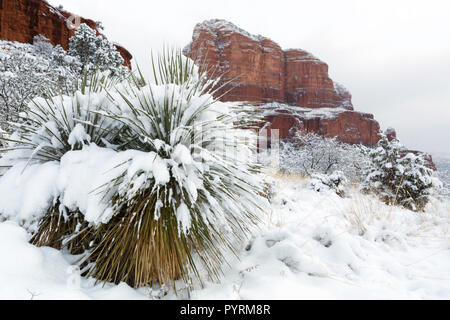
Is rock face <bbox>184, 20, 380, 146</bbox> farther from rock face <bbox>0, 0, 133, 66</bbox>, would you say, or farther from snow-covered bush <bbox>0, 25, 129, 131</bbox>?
snow-covered bush <bbox>0, 25, 129, 131</bbox>

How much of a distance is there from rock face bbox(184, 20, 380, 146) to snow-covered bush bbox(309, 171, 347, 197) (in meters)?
50.9

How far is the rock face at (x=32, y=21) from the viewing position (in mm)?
26359

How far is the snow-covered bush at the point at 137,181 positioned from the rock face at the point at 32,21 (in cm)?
3714

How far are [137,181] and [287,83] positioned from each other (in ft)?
264

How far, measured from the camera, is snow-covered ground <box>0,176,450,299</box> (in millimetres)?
1335

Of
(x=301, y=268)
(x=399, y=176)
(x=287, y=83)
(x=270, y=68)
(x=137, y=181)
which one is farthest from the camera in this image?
(x=287, y=83)

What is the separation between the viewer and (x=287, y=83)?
73.9 m

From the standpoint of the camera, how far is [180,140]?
1695 mm

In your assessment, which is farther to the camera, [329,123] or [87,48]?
[329,123]

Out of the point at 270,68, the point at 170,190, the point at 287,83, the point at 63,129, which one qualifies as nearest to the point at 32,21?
the point at 63,129

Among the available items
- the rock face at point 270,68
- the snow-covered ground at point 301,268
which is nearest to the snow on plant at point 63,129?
the snow-covered ground at point 301,268

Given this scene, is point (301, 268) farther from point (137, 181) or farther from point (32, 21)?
point (32, 21)

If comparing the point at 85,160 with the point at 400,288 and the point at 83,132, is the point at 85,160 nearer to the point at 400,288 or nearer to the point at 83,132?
the point at 83,132

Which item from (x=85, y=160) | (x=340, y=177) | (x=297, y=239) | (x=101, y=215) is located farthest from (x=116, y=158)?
(x=340, y=177)
